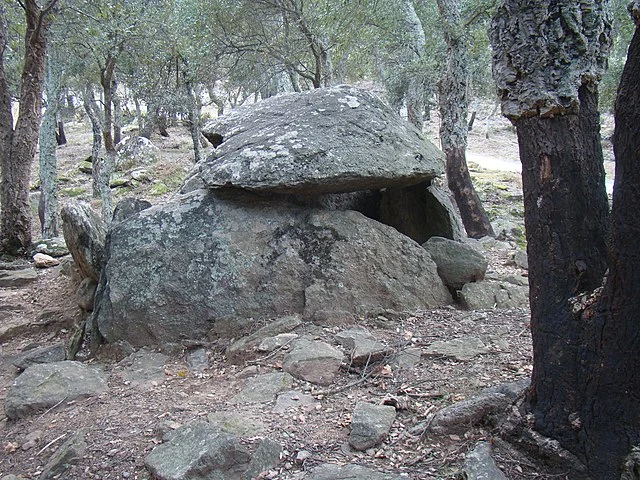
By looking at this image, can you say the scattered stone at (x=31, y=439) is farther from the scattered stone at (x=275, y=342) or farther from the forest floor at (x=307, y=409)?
the scattered stone at (x=275, y=342)

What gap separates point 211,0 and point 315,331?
1050cm

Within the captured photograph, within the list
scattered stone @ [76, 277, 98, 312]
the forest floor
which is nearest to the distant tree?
the forest floor

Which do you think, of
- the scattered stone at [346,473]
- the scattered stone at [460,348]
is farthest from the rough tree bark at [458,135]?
the scattered stone at [346,473]

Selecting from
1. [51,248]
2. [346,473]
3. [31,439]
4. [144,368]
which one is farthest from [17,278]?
[346,473]

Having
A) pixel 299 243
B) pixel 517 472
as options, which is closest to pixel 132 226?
pixel 299 243

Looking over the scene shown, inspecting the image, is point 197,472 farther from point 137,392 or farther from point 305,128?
point 305,128

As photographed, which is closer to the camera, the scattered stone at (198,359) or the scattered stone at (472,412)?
the scattered stone at (472,412)

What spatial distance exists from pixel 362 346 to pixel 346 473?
5.49 feet

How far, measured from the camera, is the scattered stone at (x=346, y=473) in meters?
2.83

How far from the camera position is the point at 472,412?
3.14 m

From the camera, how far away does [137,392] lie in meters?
4.33

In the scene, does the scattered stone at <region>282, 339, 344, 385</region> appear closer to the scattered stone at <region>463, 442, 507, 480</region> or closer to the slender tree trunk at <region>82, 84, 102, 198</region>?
the scattered stone at <region>463, 442, 507, 480</region>

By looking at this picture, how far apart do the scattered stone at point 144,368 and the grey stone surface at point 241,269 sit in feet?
0.67

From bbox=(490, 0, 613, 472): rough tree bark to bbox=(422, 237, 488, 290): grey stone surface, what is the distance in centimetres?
335
